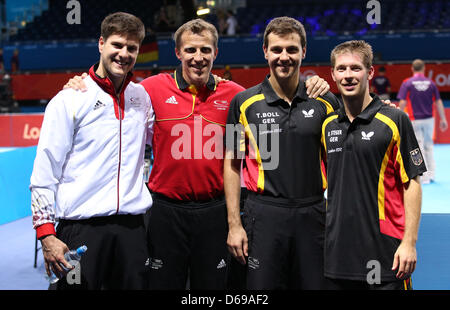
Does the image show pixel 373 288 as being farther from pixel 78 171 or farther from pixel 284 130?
pixel 78 171

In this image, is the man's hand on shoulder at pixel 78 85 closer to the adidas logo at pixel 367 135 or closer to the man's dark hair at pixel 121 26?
the man's dark hair at pixel 121 26

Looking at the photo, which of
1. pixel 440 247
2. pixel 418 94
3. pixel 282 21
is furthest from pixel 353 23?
pixel 282 21

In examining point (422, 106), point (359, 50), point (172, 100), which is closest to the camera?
point (359, 50)

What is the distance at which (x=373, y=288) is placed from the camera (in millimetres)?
3264

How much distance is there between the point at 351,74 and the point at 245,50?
570 inches

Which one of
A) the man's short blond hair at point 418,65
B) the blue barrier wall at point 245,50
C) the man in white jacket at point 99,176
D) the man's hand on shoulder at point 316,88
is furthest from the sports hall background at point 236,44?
the man in white jacket at point 99,176

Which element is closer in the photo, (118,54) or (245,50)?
(118,54)

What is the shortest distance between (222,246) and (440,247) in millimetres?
2591

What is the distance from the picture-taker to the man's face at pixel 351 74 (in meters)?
3.31

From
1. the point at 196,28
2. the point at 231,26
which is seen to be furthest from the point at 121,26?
the point at 231,26

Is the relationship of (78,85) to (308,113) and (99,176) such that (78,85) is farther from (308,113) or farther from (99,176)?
(308,113)

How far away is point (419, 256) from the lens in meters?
5.41

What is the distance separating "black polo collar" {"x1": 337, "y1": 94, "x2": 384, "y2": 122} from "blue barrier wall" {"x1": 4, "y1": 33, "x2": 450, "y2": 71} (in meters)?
13.5

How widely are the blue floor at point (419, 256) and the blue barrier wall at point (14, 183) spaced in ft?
0.58
